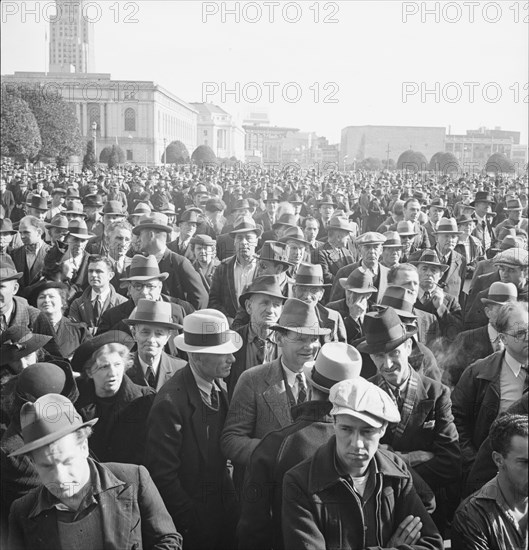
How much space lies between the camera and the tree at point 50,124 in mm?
37062

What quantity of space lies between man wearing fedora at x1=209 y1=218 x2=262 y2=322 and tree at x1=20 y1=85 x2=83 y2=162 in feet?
106

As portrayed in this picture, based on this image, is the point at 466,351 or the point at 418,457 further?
the point at 466,351

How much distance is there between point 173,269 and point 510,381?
3.66 m

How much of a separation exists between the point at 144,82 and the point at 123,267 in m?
65.5

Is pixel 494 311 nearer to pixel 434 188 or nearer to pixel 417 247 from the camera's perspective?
pixel 417 247

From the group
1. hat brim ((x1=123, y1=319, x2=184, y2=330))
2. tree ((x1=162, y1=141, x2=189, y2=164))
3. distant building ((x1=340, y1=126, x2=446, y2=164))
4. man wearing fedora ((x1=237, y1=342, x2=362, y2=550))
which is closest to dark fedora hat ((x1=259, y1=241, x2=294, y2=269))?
hat brim ((x1=123, y1=319, x2=184, y2=330))

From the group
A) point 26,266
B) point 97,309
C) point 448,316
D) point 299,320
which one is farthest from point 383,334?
point 26,266

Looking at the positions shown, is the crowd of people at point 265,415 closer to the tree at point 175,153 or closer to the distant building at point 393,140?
the distant building at point 393,140

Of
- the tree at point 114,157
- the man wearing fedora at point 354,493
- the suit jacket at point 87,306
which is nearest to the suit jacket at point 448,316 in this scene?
the suit jacket at point 87,306

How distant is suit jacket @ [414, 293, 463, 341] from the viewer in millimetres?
5789

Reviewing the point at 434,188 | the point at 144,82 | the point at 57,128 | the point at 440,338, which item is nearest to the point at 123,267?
the point at 440,338

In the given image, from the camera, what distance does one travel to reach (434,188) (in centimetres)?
2225

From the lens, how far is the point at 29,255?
7656mm

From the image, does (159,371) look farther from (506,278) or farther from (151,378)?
(506,278)
